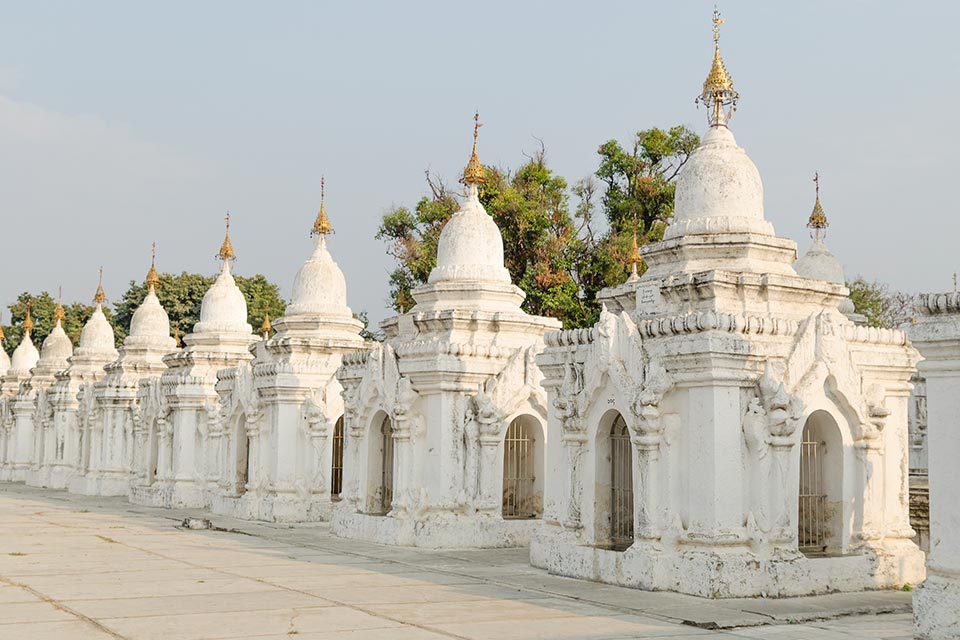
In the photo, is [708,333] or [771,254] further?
[771,254]

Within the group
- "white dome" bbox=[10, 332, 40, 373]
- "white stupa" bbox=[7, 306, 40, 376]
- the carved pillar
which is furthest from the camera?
"white dome" bbox=[10, 332, 40, 373]

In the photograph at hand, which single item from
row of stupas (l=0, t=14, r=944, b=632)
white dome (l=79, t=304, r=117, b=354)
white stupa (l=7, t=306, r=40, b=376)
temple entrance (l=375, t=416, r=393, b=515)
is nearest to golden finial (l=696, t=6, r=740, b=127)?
row of stupas (l=0, t=14, r=944, b=632)

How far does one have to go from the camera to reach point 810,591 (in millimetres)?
13469

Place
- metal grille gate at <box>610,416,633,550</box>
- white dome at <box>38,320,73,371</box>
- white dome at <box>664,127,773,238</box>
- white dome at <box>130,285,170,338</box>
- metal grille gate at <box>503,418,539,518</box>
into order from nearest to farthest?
white dome at <box>664,127,773,238</box>, metal grille gate at <box>610,416,633,550</box>, metal grille gate at <box>503,418,539,518</box>, white dome at <box>130,285,170,338</box>, white dome at <box>38,320,73,371</box>

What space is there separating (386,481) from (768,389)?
30.6 feet

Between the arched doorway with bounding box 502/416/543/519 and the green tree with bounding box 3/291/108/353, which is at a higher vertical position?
the green tree with bounding box 3/291/108/353

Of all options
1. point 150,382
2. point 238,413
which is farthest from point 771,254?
point 150,382

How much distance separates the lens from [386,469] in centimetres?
2109

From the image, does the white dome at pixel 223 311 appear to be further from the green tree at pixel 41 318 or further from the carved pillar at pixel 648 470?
the green tree at pixel 41 318

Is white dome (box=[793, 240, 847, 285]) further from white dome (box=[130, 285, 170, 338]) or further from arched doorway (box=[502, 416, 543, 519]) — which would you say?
white dome (box=[130, 285, 170, 338])

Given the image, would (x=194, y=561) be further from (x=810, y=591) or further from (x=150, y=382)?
(x=150, y=382)

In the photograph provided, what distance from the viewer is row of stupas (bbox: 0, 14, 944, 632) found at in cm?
1362

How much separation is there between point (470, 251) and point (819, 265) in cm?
731

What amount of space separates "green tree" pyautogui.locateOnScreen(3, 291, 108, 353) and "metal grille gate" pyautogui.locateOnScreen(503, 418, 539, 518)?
47154 mm
